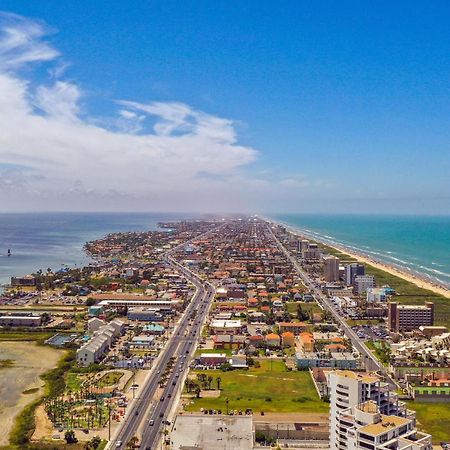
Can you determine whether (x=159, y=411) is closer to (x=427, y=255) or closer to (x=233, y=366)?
(x=233, y=366)

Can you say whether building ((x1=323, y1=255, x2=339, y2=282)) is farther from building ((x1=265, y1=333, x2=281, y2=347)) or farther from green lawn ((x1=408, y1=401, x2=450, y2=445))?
green lawn ((x1=408, y1=401, x2=450, y2=445))

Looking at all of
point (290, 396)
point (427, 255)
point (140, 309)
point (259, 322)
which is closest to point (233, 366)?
point (290, 396)

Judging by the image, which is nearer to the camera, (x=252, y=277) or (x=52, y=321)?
(x=52, y=321)

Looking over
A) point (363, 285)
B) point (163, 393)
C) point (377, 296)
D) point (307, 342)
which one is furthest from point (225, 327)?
point (363, 285)

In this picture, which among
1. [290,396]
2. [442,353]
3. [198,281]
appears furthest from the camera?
[198,281]

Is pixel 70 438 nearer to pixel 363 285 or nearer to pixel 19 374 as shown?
pixel 19 374

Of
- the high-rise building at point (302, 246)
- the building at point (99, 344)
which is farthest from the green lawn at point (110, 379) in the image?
the high-rise building at point (302, 246)

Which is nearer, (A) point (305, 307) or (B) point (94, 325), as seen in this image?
(B) point (94, 325)
